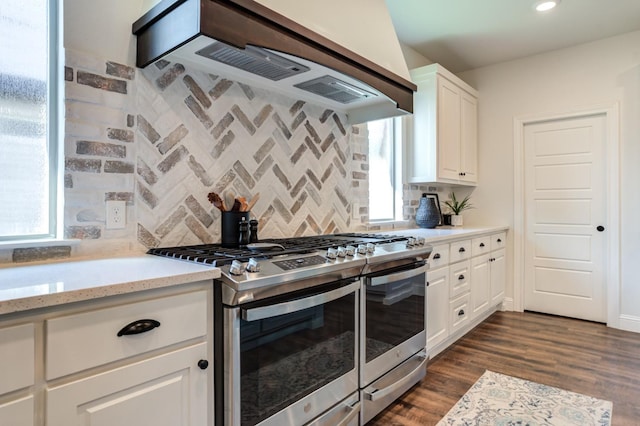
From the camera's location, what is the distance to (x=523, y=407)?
211 centimetres

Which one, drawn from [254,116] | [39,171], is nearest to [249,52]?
[254,116]

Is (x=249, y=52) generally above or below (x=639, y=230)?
above

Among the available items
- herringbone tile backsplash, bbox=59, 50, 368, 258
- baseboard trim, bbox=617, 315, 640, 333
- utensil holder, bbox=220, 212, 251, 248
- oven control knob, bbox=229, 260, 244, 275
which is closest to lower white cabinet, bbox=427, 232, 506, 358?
herringbone tile backsplash, bbox=59, 50, 368, 258

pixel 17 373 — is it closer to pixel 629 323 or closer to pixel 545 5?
pixel 545 5

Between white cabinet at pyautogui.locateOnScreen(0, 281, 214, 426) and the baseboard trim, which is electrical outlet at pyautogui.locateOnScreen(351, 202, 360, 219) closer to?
white cabinet at pyautogui.locateOnScreen(0, 281, 214, 426)

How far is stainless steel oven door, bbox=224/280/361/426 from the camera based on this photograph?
4.26 feet

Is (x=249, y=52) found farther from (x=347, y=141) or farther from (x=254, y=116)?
(x=347, y=141)

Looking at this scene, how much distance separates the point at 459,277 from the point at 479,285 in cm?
52

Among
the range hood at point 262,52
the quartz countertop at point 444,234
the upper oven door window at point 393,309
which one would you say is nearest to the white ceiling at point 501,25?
the range hood at point 262,52

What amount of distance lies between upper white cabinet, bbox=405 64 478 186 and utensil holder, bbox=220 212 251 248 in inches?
87.1

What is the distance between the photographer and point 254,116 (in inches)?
87.8

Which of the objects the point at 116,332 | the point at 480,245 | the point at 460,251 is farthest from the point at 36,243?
the point at 480,245

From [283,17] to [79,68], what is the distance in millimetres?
882

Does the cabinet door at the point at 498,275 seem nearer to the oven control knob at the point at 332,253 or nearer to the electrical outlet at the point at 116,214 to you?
the oven control knob at the point at 332,253
